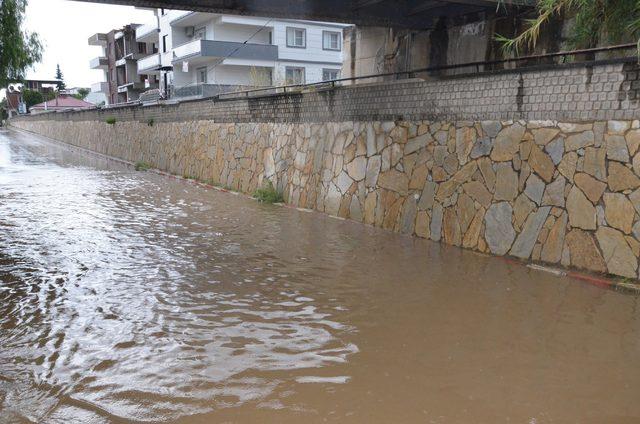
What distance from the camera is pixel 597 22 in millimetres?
8773

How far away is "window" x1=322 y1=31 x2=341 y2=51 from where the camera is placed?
1507 inches

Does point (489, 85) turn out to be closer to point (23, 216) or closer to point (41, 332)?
point (41, 332)

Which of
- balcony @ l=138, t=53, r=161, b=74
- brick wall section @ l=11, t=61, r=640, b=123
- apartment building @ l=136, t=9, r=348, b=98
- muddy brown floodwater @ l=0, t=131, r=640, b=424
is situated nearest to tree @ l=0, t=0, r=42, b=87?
muddy brown floodwater @ l=0, t=131, r=640, b=424

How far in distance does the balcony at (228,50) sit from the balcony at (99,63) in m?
34.7

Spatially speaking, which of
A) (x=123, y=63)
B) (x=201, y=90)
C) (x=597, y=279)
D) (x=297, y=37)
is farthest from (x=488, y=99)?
(x=123, y=63)

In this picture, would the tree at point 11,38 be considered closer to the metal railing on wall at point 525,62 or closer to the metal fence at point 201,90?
the metal railing on wall at point 525,62

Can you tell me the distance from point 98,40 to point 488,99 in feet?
225

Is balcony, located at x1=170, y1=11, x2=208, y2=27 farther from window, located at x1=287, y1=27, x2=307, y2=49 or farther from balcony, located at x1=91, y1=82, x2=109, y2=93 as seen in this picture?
balcony, located at x1=91, y1=82, x2=109, y2=93

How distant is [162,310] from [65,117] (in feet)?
138

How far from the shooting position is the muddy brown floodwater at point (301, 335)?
395 centimetres

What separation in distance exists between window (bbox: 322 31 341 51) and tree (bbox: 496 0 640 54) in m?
29.4

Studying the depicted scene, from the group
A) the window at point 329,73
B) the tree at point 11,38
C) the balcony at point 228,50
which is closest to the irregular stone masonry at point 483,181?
the tree at point 11,38

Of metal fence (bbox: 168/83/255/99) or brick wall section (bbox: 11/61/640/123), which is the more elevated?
metal fence (bbox: 168/83/255/99)

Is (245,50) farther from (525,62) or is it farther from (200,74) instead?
(525,62)
